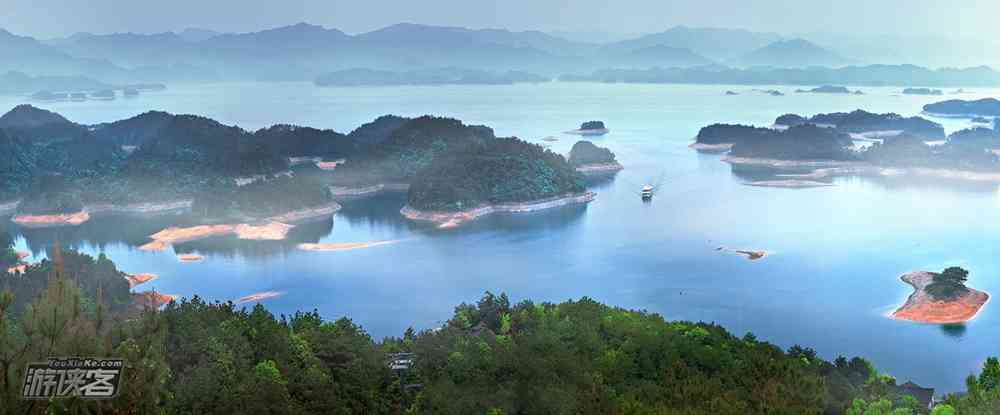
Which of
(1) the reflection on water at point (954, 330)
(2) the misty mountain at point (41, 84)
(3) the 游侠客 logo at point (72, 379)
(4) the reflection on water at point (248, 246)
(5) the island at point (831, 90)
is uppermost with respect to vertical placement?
(2) the misty mountain at point (41, 84)

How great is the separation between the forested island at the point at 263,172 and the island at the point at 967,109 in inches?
3439

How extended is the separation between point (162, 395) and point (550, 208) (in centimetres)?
5133

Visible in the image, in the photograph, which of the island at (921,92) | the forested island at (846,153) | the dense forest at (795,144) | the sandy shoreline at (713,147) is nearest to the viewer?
the forested island at (846,153)

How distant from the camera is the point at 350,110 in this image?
144 m

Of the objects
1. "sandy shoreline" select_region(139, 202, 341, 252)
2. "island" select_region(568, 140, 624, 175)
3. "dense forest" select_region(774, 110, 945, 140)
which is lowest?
"sandy shoreline" select_region(139, 202, 341, 252)

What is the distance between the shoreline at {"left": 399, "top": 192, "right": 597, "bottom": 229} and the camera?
53031 millimetres

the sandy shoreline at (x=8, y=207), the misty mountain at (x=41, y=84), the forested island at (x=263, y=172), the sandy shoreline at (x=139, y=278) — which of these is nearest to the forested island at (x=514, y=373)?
the sandy shoreline at (x=139, y=278)

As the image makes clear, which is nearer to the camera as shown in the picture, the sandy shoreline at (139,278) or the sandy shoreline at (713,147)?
the sandy shoreline at (139,278)

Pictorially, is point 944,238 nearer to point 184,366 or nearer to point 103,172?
point 184,366

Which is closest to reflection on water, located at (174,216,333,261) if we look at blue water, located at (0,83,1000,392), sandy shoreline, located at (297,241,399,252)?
blue water, located at (0,83,1000,392)

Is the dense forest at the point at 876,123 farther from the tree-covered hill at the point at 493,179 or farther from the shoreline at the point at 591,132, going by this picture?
the tree-covered hill at the point at 493,179

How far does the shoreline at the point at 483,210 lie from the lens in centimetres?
5303

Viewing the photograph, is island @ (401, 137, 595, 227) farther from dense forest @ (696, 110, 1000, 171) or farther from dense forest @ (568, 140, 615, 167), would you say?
dense forest @ (696, 110, 1000, 171)

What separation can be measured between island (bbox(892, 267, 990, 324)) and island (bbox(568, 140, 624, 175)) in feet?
137
